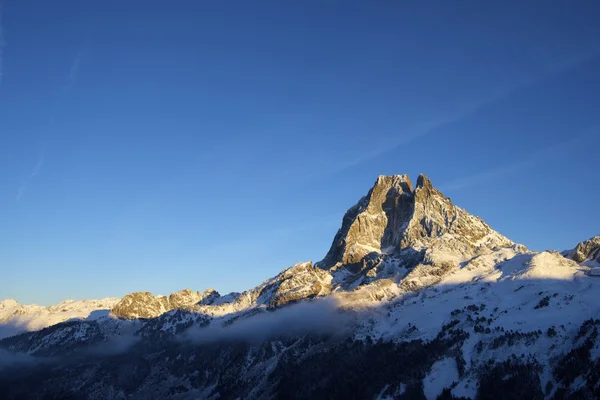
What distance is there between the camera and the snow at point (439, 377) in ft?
512

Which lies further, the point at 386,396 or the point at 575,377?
the point at 386,396

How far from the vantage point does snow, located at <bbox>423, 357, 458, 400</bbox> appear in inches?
6147

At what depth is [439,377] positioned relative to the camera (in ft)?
535

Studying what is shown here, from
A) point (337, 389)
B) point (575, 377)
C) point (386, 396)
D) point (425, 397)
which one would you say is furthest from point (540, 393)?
point (337, 389)

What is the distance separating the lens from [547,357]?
152m

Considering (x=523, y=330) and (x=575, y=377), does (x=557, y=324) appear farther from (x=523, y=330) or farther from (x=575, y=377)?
Answer: (x=575, y=377)

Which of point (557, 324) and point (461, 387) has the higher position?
point (557, 324)

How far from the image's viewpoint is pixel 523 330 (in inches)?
6875

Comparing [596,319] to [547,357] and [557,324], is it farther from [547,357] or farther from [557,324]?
[547,357]

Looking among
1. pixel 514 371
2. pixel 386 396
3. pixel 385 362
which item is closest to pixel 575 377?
pixel 514 371

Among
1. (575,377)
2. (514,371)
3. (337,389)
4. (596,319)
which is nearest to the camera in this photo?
(575,377)

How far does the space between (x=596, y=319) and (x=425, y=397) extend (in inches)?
2365

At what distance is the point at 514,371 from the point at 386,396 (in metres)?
42.5

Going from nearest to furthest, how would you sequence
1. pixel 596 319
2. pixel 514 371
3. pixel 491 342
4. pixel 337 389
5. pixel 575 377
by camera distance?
pixel 575 377 → pixel 514 371 → pixel 596 319 → pixel 491 342 → pixel 337 389
